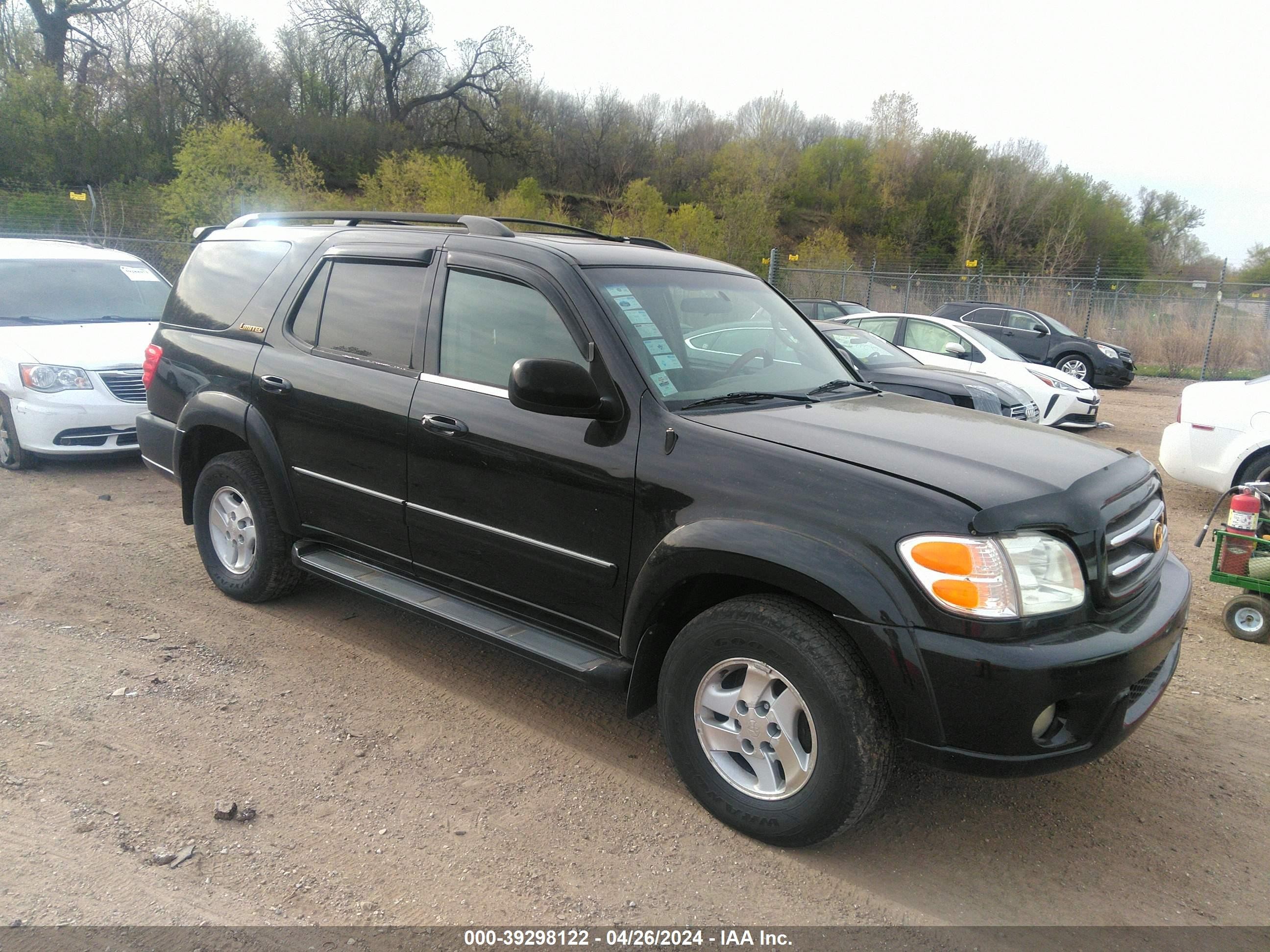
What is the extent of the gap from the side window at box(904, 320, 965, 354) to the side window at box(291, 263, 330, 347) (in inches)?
378

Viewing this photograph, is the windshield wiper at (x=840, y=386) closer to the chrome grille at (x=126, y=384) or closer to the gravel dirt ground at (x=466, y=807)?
the gravel dirt ground at (x=466, y=807)

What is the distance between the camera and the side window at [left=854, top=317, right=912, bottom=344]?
12.8 metres

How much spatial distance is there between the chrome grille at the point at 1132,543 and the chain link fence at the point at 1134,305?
18354 millimetres

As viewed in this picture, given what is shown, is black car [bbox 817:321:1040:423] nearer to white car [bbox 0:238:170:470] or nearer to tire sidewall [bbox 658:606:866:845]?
tire sidewall [bbox 658:606:866:845]

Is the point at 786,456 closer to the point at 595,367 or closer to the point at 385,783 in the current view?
the point at 595,367

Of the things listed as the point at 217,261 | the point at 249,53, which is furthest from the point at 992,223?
the point at 217,261

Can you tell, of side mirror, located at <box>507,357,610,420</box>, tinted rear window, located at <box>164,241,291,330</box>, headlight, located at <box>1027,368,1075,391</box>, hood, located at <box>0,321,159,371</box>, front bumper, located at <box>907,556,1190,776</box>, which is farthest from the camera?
headlight, located at <box>1027,368,1075,391</box>

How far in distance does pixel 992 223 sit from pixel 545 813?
60.4 m

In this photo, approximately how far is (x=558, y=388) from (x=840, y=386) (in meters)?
1.44

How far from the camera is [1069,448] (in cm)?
328

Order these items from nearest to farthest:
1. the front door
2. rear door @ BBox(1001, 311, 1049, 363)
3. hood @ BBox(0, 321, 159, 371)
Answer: the front door < hood @ BBox(0, 321, 159, 371) < rear door @ BBox(1001, 311, 1049, 363)

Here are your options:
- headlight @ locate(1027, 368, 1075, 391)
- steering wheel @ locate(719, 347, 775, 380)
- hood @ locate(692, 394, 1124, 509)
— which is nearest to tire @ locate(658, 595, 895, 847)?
hood @ locate(692, 394, 1124, 509)

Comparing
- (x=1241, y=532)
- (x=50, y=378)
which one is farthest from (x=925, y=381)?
(x=50, y=378)

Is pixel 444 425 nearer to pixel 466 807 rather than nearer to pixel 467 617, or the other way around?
pixel 467 617
